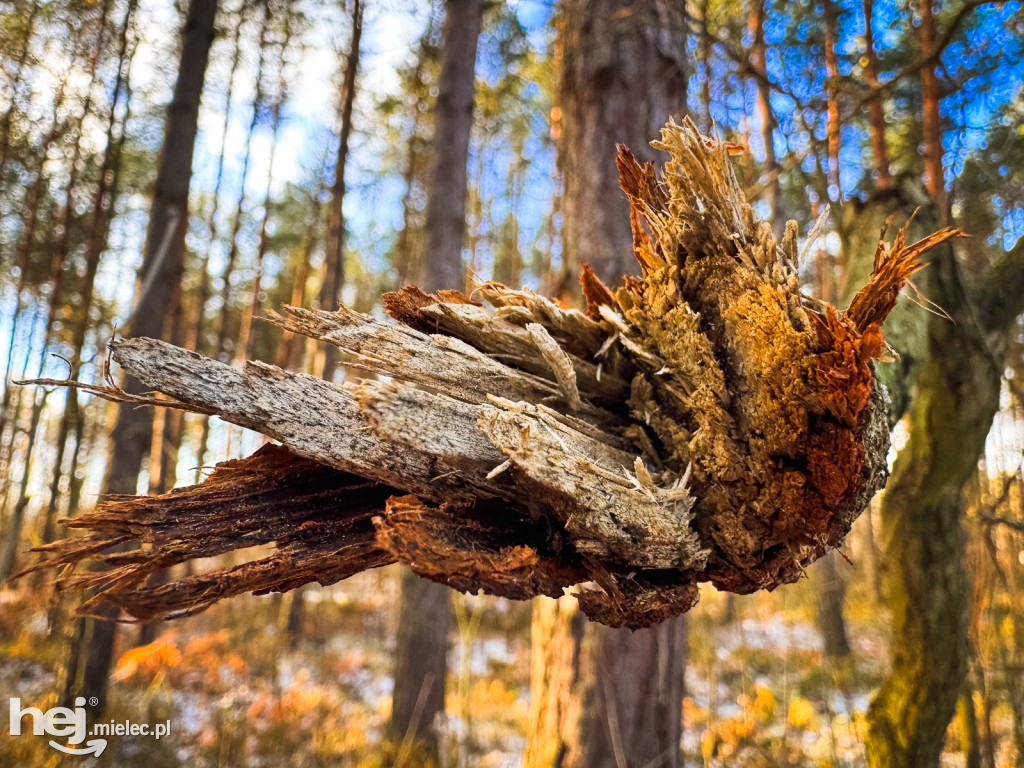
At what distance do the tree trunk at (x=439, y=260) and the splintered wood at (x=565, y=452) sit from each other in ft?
13.9

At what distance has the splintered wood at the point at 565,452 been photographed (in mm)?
820

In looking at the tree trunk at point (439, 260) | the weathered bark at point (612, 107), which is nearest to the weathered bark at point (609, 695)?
the weathered bark at point (612, 107)

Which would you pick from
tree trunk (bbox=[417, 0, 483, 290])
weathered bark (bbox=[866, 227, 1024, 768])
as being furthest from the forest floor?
tree trunk (bbox=[417, 0, 483, 290])

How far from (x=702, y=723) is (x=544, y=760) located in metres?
4.02

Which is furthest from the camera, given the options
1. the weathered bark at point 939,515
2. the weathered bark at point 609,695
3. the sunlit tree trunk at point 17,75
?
the sunlit tree trunk at point 17,75

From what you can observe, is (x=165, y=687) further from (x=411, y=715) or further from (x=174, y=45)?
(x=174, y=45)

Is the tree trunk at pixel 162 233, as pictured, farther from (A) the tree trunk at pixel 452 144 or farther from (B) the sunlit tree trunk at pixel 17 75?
(B) the sunlit tree trunk at pixel 17 75

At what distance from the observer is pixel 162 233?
4.68 meters

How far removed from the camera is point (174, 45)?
7.77 metres

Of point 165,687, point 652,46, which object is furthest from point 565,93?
point 165,687
